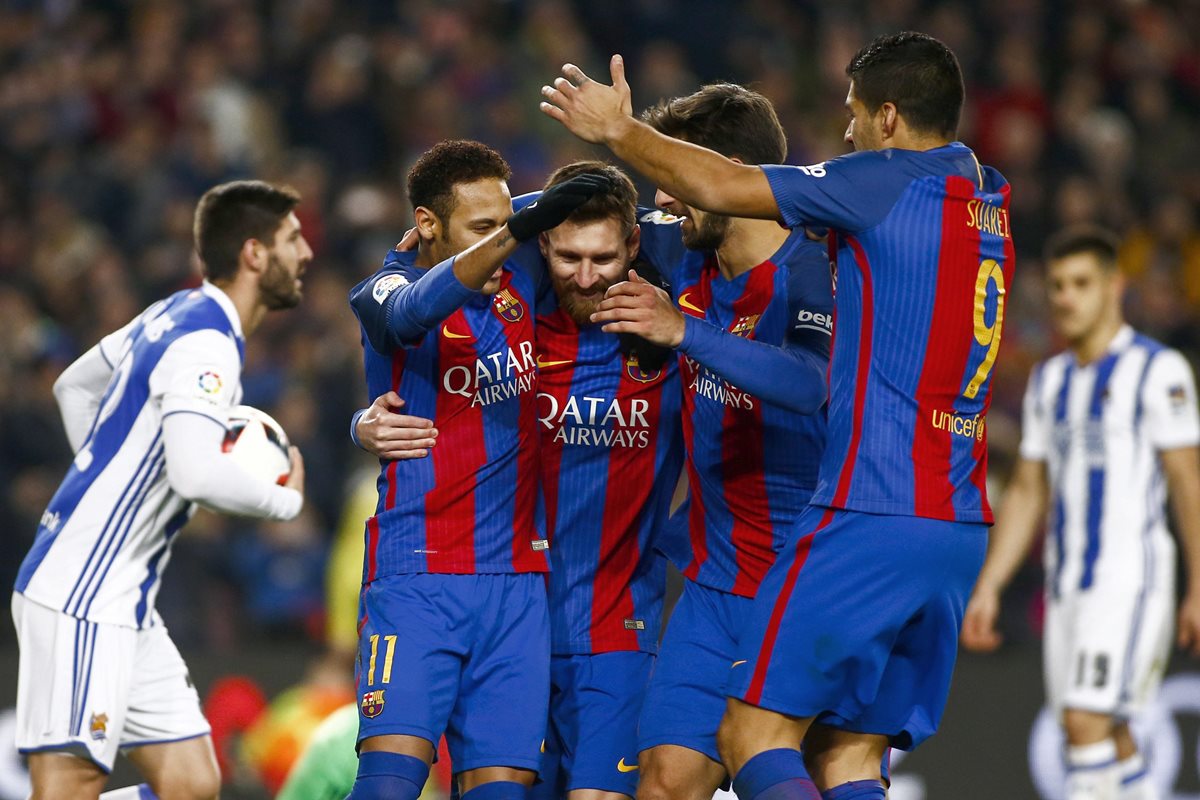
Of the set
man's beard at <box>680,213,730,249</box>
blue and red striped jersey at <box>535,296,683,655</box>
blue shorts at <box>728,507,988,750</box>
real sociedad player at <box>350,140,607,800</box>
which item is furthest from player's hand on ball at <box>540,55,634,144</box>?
blue shorts at <box>728,507,988,750</box>

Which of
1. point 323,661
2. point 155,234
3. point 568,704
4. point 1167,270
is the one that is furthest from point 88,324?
point 1167,270

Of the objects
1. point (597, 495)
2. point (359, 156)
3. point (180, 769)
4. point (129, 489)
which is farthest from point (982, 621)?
point (359, 156)

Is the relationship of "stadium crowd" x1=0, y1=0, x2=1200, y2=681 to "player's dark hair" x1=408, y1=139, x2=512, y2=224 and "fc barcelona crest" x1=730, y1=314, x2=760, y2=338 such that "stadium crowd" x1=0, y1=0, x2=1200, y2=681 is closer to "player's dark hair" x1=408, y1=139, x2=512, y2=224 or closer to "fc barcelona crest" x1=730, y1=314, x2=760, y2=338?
"player's dark hair" x1=408, y1=139, x2=512, y2=224

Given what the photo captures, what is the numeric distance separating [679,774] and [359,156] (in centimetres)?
811

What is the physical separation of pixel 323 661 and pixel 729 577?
444cm

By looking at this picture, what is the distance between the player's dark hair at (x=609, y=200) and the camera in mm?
4730

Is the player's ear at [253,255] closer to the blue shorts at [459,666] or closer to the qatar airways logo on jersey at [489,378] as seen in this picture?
the qatar airways logo on jersey at [489,378]

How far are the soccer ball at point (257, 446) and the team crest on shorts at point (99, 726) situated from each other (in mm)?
943

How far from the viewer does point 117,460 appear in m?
5.42

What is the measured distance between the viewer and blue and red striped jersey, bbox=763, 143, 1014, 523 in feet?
13.4

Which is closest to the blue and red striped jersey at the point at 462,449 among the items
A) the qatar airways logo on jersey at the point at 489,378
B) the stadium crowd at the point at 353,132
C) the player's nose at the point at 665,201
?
the qatar airways logo on jersey at the point at 489,378

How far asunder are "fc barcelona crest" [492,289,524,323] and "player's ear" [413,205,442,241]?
0.26 meters

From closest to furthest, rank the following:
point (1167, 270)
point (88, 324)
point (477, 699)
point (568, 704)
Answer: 1. point (477, 699)
2. point (568, 704)
3. point (88, 324)
4. point (1167, 270)

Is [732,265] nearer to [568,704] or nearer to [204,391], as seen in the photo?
[568,704]
